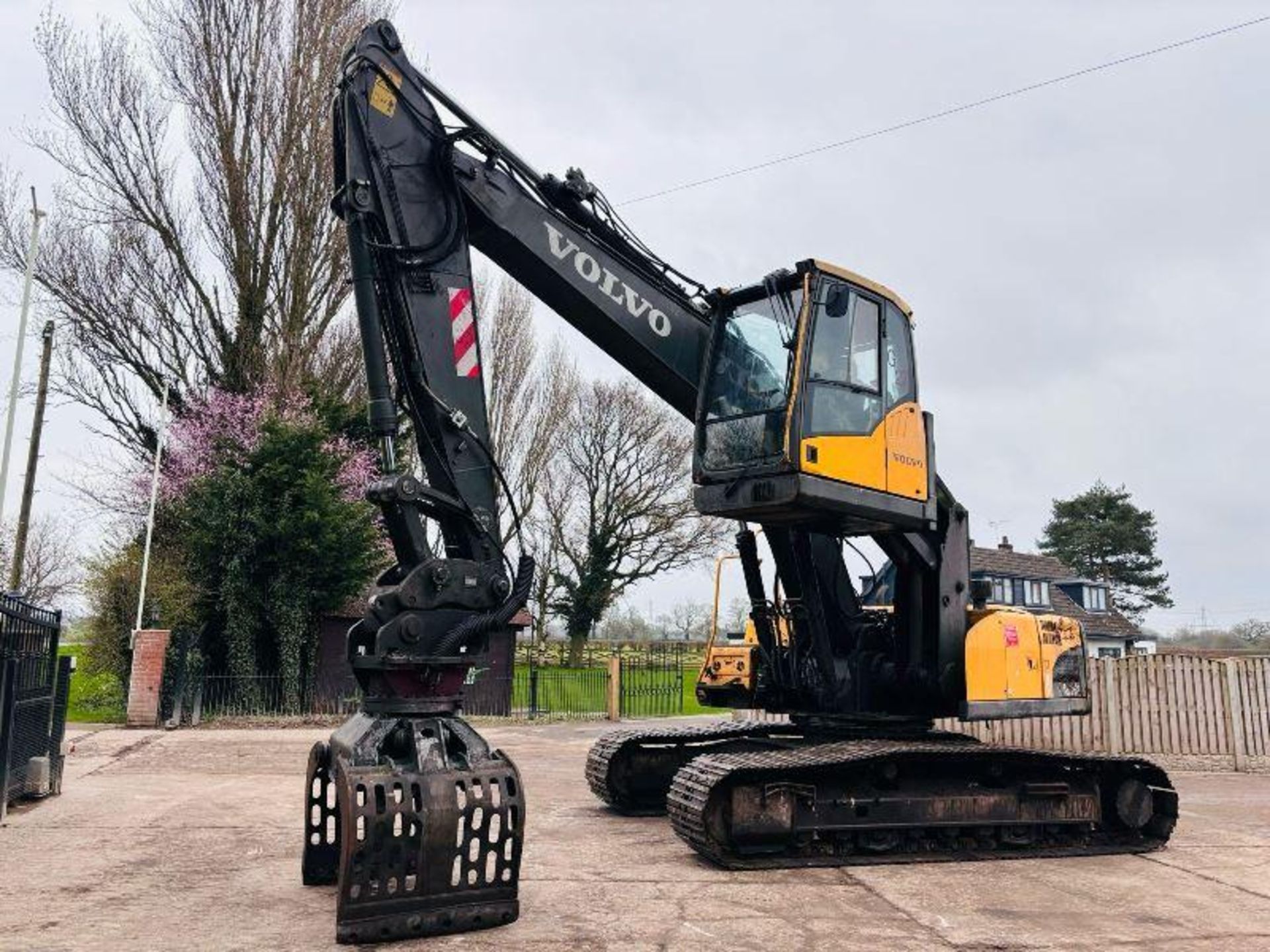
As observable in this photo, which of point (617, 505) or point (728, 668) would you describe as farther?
point (617, 505)

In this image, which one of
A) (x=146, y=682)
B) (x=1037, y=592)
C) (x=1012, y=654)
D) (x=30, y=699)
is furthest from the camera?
(x=1037, y=592)

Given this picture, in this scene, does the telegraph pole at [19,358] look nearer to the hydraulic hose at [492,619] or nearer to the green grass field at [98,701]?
the green grass field at [98,701]

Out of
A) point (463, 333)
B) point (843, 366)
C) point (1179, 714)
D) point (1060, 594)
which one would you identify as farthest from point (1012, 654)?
point (1060, 594)

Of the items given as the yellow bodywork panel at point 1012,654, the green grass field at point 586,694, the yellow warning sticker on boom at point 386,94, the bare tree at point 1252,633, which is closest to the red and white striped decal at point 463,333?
the yellow warning sticker on boom at point 386,94

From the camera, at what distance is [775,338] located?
664cm

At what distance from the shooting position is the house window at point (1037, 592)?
41688mm

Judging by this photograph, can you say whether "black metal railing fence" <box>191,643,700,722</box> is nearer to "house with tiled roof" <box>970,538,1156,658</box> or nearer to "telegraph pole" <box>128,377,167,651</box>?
"telegraph pole" <box>128,377,167,651</box>

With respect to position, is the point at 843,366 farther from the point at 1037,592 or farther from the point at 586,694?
the point at 1037,592

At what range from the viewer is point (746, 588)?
7.99 metres

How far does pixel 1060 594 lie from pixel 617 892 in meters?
43.1

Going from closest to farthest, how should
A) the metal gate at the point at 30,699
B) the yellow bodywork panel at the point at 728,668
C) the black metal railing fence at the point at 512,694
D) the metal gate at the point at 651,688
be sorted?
the metal gate at the point at 30,699, the yellow bodywork panel at the point at 728,668, the black metal railing fence at the point at 512,694, the metal gate at the point at 651,688

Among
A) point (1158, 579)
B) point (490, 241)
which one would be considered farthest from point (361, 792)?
point (1158, 579)

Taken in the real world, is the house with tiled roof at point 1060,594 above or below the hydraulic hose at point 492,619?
above

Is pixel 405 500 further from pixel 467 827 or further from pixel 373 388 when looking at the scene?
pixel 467 827
